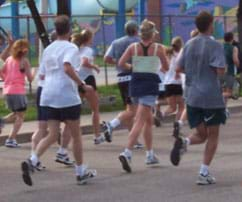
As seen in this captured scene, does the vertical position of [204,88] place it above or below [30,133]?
above

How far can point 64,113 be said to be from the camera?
31.8 ft

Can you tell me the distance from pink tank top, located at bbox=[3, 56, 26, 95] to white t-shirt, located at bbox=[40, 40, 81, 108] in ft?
13.2

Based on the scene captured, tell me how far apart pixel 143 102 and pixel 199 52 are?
150 cm

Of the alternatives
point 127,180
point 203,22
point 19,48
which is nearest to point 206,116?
point 203,22

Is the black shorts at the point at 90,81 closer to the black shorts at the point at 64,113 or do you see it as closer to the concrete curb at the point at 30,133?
the concrete curb at the point at 30,133

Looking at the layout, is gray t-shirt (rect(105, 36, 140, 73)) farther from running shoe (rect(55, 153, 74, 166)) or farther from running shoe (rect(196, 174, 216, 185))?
running shoe (rect(196, 174, 216, 185))

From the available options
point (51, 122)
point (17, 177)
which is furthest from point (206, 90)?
point (17, 177)

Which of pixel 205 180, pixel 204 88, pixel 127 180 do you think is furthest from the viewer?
pixel 127 180

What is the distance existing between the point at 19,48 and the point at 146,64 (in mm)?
3188

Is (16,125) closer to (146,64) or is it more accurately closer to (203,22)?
(146,64)

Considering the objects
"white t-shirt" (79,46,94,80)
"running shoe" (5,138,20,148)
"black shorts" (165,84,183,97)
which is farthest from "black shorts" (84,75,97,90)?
"black shorts" (165,84,183,97)

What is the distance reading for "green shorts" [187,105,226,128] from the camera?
9.69 metres

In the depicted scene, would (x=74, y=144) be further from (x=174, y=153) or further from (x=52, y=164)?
(x=52, y=164)

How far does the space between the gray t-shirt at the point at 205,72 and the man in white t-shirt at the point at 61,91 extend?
127 centimetres
